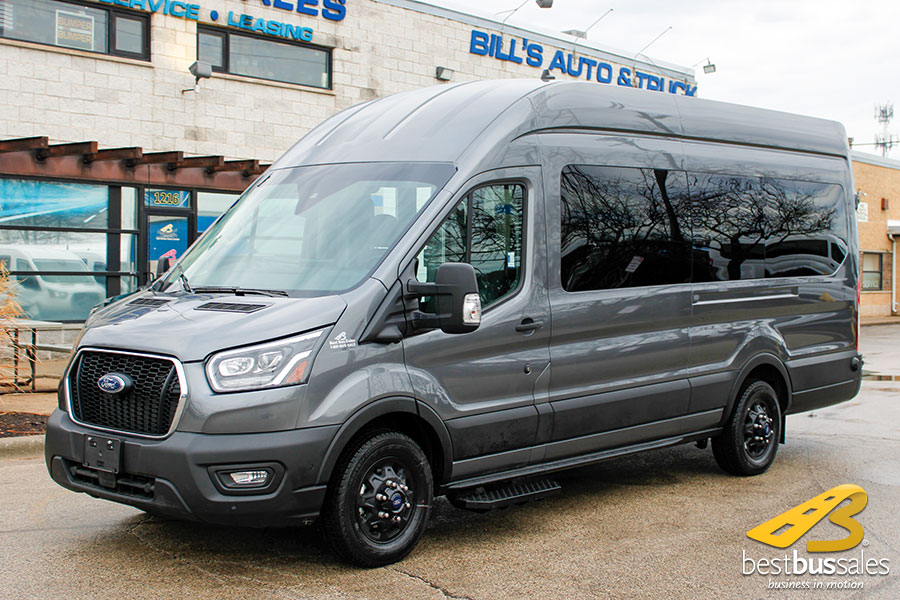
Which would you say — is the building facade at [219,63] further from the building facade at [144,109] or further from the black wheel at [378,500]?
the black wheel at [378,500]

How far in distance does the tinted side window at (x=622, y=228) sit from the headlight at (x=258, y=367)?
2.10 metres

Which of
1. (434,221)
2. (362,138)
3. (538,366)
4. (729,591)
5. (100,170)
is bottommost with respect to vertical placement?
(729,591)

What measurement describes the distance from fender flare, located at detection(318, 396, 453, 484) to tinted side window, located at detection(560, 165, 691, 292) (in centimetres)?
141

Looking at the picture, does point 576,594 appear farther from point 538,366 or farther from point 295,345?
point 295,345

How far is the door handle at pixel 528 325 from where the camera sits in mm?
5777

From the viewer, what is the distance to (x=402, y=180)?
562 centimetres

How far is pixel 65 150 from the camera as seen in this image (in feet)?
48.4

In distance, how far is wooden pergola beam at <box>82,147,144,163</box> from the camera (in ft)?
49.5

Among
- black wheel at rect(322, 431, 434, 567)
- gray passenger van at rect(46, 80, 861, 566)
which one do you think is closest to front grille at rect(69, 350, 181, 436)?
gray passenger van at rect(46, 80, 861, 566)

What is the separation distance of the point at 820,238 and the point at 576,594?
4835 mm

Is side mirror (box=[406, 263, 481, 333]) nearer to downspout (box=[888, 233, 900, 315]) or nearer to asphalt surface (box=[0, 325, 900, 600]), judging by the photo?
asphalt surface (box=[0, 325, 900, 600])

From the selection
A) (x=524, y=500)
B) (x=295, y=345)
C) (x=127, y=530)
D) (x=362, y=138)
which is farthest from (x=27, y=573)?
(x=362, y=138)

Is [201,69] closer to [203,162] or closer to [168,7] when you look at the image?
[168,7]

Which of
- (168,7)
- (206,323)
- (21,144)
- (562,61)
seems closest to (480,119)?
(206,323)
